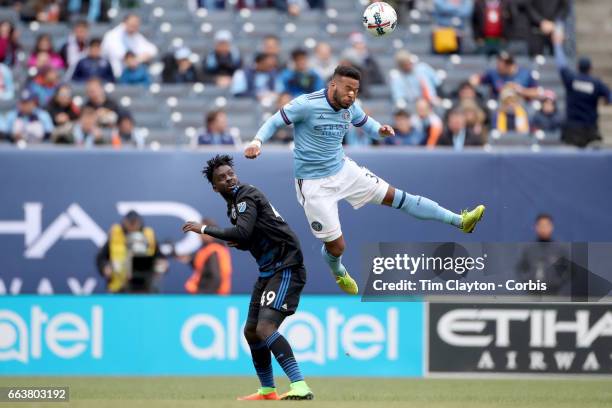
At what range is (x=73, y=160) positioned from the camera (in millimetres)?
18344

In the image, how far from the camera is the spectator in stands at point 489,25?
73.9 feet

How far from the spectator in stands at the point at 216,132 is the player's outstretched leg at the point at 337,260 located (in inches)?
196

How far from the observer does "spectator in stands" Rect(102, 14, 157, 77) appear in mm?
21000

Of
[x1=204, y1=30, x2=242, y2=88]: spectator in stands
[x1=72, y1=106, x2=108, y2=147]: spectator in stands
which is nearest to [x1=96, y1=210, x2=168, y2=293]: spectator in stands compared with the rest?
[x1=72, y1=106, x2=108, y2=147]: spectator in stands

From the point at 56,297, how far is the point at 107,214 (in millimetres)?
1858

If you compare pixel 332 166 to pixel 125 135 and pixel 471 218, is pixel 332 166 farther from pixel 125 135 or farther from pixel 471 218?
pixel 125 135

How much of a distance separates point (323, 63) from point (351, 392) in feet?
24.8

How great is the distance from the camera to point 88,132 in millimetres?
18938

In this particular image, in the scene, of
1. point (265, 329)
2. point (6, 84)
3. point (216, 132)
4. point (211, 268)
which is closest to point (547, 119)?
point (216, 132)

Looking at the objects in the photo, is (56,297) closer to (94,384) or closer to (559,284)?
(94,384)

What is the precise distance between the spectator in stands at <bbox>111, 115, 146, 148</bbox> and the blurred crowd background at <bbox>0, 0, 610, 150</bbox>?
2 centimetres

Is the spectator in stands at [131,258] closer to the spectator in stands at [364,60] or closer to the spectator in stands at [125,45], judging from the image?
the spectator in stands at [125,45]

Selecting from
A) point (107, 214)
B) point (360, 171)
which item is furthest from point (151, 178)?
point (360, 171)

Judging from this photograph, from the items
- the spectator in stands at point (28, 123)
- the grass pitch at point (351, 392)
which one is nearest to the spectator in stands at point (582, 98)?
the grass pitch at point (351, 392)
